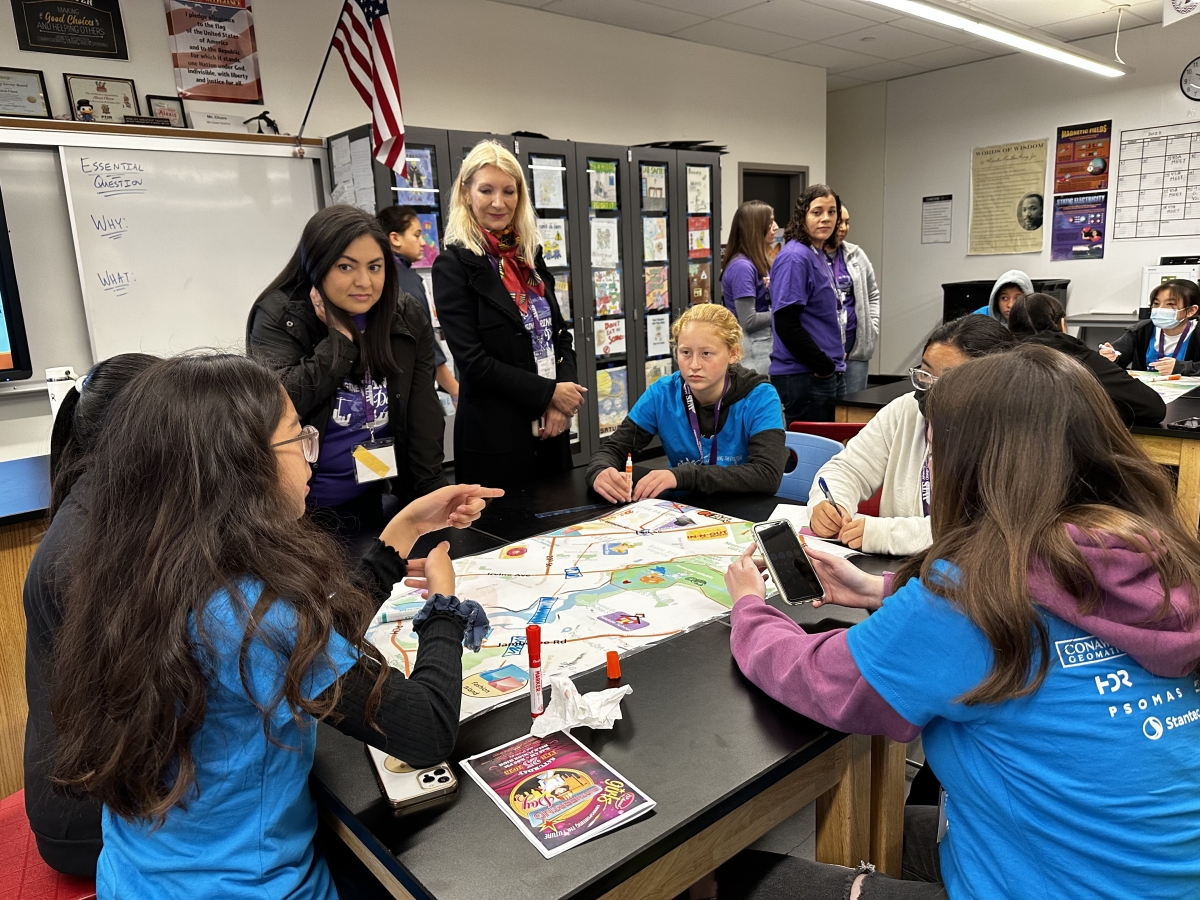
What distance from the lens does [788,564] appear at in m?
1.42

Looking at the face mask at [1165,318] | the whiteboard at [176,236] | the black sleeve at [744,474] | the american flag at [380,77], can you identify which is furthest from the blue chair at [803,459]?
the face mask at [1165,318]

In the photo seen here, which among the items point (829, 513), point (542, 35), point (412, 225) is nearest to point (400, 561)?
point (829, 513)

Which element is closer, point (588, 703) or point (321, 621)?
point (321, 621)

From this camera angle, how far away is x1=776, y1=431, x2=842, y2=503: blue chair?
2.48m

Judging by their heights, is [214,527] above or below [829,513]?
above

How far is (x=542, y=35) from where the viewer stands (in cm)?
534

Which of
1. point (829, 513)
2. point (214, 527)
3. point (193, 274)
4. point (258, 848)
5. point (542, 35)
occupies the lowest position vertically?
point (258, 848)

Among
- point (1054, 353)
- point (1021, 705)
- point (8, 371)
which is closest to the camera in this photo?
point (1021, 705)

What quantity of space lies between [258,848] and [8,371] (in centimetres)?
339

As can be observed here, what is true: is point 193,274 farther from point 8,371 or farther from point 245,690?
point 245,690

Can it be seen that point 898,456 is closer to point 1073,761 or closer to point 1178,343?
point 1073,761

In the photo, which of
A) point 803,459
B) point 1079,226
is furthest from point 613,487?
point 1079,226

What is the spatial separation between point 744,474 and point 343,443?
108 centimetres

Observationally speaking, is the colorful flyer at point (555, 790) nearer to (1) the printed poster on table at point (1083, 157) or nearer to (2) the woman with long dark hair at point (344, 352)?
(2) the woman with long dark hair at point (344, 352)
